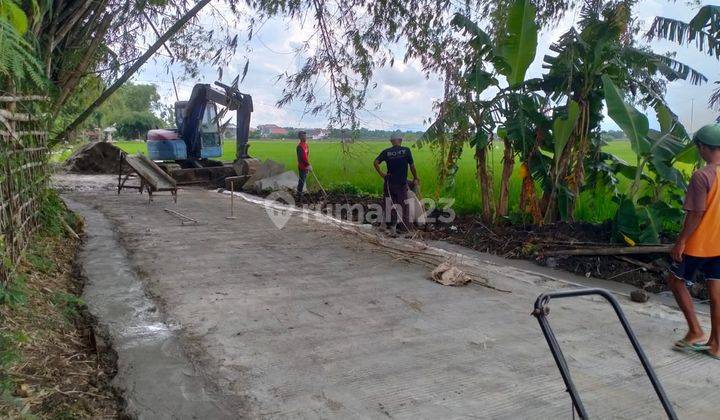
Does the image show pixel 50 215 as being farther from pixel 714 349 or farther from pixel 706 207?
pixel 714 349

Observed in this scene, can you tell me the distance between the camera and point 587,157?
29.5ft

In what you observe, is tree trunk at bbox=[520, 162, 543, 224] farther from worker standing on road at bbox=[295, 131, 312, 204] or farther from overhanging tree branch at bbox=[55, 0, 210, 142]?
worker standing on road at bbox=[295, 131, 312, 204]

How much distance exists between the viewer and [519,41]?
8.32 meters

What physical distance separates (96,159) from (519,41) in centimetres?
1875

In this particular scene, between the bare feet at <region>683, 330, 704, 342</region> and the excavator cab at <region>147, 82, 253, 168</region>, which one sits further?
the excavator cab at <region>147, 82, 253, 168</region>

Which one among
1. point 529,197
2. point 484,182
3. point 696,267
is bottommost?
point 696,267

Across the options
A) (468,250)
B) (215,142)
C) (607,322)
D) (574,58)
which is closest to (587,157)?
(574,58)

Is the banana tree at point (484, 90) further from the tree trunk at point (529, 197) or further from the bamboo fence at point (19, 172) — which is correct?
the bamboo fence at point (19, 172)

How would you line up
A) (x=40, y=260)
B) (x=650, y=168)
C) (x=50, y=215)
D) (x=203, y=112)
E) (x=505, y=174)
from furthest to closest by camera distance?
(x=203, y=112), (x=505, y=174), (x=650, y=168), (x=50, y=215), (x=40, y=260)

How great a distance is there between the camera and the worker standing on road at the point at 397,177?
9.55 metres

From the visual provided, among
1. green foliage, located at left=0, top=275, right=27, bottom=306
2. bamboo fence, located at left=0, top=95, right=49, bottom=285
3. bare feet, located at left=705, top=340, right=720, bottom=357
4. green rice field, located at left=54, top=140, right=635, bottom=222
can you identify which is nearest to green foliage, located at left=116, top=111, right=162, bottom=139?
green rice field, located at left=54, top=140, right=635, bottom=222

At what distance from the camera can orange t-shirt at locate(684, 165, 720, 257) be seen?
4.39m

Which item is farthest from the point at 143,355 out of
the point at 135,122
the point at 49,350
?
the point at 135,122

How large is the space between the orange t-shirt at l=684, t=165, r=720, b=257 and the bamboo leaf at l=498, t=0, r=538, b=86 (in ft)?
14.4
